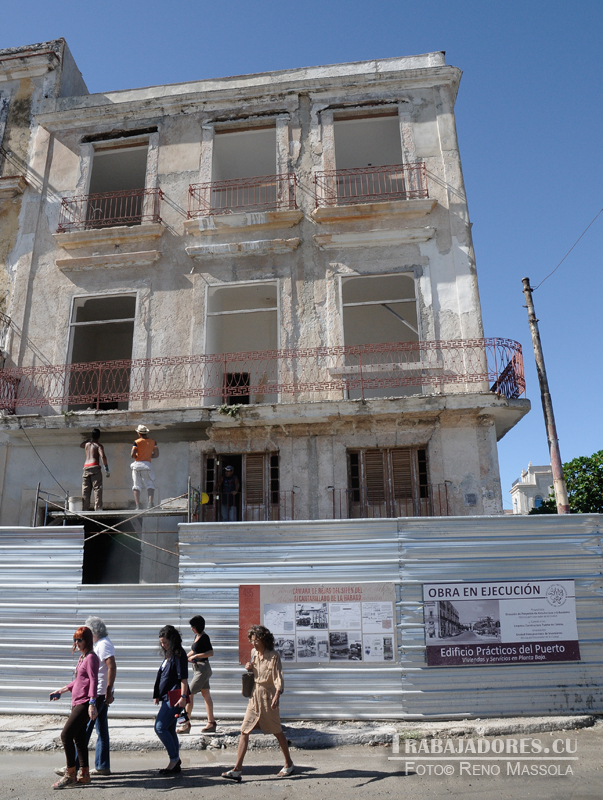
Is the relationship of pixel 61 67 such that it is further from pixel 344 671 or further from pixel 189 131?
pixel 344 671

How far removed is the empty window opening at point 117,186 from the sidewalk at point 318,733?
9584 mm

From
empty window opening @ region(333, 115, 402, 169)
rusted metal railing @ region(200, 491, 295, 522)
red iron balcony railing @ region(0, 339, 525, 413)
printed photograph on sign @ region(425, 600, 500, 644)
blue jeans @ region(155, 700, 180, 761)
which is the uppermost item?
empty window opening @ region(333, 115, 402, 169)

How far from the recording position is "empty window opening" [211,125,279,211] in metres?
13.3

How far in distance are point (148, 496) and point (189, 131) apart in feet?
27.1

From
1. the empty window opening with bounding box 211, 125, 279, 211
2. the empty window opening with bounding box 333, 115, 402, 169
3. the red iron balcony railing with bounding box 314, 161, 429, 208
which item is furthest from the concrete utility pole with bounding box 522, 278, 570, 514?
the empty window opening with bounding box 211, 125, 279, 211

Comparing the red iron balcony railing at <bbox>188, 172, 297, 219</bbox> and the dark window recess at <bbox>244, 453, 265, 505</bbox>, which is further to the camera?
the red iron balcony railing at <bbox>188, 172, 297, 219</bbox>

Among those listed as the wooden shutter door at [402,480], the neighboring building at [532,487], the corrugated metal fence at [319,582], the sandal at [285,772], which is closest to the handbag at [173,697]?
the sandal at [285,772]

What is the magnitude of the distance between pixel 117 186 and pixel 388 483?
10729 millimetres

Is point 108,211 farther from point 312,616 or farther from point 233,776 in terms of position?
point 233,776

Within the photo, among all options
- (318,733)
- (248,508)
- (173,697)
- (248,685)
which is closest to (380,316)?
(248,508)

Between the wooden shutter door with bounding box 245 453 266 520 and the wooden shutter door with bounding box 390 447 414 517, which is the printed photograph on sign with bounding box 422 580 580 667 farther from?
the wooden shutter door with bounding box 245 453 266 520

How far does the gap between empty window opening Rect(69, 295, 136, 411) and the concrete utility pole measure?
27.5 feet

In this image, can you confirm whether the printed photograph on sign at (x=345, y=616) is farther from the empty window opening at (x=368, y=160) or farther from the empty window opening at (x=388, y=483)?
the empty window opening at (x=368, y=160)

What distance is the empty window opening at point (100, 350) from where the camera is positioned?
39.3ft
